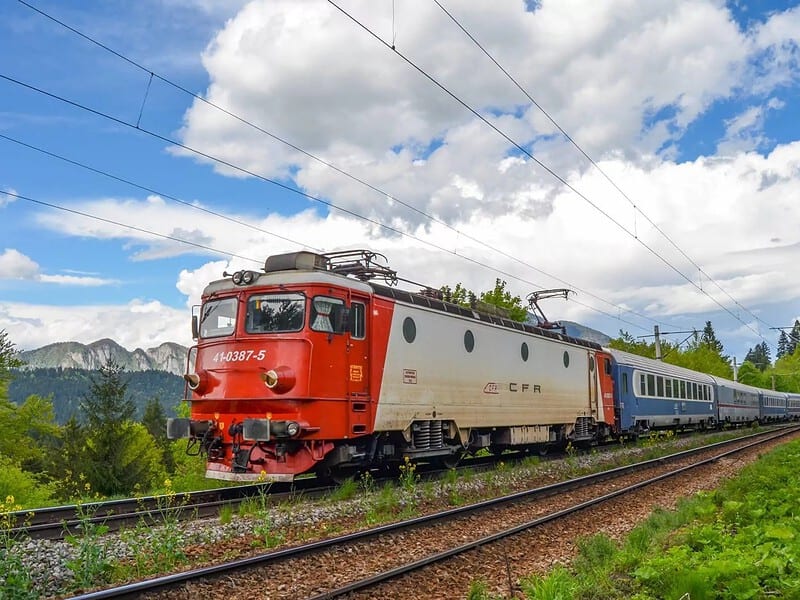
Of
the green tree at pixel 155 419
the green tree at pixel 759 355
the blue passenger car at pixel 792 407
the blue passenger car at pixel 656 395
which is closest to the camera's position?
the blue passenger car at pixel 656 395

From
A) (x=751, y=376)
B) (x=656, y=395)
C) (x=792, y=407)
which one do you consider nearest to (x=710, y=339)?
(x=751, y=376)

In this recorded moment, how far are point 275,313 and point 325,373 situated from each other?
4.71 ft

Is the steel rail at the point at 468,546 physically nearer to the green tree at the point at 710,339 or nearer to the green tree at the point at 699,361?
the green tree at the point at 699,361

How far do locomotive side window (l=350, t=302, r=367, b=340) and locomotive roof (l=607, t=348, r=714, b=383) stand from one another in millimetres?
15176

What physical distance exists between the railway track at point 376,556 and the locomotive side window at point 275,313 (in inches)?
166

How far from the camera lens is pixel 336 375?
1231 cm

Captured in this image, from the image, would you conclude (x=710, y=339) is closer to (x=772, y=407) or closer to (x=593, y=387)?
(x=772, y=407)

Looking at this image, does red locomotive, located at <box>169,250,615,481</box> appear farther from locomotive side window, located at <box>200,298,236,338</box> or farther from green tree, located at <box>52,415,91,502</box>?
green tree, located at <box>52,415,91,502</box>

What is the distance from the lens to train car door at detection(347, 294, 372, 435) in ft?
41.2

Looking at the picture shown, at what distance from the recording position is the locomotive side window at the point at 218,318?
13.0m

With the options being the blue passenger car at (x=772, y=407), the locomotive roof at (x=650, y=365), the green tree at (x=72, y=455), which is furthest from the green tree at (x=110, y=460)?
the blue passenger car at (x=772, y=407)

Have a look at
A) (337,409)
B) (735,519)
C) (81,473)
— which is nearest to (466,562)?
(735,519)

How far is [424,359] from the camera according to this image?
14.5 m

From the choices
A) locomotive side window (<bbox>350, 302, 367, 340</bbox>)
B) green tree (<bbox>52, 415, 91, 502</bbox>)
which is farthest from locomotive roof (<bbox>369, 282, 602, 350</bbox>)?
green tree (<bbox>52, 415, 91, 502</bbox>)
